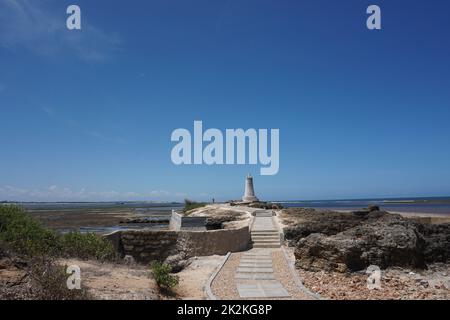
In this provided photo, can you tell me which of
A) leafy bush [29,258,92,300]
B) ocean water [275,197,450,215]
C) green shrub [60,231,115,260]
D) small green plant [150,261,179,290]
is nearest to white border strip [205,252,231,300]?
small green plant [150,261,179,290]

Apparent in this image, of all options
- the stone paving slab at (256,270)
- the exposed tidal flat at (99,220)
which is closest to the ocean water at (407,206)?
the exposed tidal flat at (99,220)

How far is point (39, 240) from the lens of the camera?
1033cm

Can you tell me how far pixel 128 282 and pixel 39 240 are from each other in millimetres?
3682

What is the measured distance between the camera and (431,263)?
11.3m

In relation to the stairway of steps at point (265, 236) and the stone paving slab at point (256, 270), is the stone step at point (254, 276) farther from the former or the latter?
the stairway of steps at point (265, 236)

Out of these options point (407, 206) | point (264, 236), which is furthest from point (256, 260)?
point (407, 206)

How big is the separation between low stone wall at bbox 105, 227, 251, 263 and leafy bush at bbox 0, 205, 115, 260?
226 centimetres

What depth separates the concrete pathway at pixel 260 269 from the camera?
7781 mm

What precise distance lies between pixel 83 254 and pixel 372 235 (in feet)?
27.6

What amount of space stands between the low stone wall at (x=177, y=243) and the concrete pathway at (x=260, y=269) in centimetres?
78

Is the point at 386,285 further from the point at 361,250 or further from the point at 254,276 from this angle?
the point at 254,276

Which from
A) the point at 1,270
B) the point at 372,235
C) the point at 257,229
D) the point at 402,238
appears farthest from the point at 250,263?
the point at 1,270
